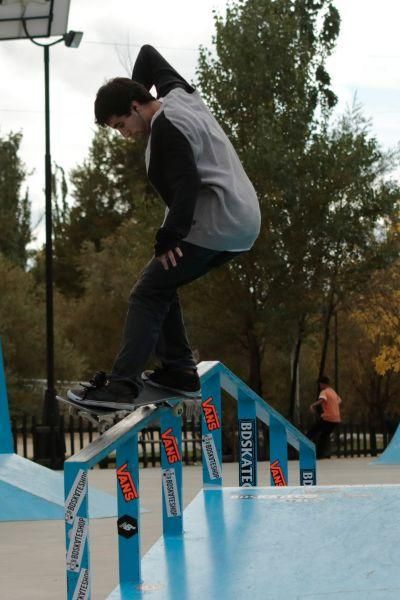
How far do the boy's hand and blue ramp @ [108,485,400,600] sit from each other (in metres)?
1.24

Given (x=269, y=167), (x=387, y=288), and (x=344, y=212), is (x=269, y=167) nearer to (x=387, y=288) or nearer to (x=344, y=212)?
(x=344, y=212)

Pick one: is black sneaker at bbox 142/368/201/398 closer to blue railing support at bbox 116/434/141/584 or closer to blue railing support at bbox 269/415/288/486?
blue railing support at bbox 116/434/141/584

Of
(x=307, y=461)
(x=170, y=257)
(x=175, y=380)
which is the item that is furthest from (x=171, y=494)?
(x=307, y=461)

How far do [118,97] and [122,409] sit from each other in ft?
4.11

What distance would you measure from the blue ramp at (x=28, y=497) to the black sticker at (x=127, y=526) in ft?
20.5

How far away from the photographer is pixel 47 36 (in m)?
22.3

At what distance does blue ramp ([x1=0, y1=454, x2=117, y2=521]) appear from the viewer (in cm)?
1080

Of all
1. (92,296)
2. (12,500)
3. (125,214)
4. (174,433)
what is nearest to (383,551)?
(174,433)

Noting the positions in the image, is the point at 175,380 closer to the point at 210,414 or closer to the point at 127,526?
the point at 127,526

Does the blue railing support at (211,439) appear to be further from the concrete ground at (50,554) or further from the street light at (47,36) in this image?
the street light at (47,36)

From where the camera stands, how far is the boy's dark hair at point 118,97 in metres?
4.79

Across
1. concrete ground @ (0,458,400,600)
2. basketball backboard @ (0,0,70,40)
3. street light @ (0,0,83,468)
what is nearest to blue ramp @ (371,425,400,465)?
street light @ (0,0,83,468)

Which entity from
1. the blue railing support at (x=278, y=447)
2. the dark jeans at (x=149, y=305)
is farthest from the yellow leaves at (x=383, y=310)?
the dark jeans at (x=149, y=305)

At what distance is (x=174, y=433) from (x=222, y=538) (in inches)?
21.4
